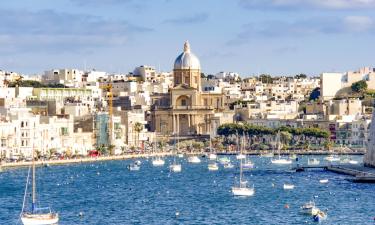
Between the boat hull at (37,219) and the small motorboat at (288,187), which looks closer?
the boat hull at (37,219)

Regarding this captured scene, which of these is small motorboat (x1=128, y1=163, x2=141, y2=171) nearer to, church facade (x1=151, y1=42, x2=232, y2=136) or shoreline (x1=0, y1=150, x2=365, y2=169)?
shoreline (x1=0, y1=150, x2=365, y2=169)

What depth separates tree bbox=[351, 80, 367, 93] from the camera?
168 metres

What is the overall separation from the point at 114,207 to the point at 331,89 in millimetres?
108263

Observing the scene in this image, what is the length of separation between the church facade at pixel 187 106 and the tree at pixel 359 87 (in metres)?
24.1

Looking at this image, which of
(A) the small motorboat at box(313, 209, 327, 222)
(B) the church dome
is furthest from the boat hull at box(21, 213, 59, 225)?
(B) the church dome

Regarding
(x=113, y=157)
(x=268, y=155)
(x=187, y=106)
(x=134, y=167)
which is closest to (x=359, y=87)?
(x=187, y=106)

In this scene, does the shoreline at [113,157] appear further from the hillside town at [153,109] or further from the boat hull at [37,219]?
the boat hull at [37,219]

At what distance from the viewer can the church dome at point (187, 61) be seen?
488ft

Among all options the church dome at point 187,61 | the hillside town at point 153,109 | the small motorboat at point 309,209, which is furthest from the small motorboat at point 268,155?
the small motorboat at point 309,209

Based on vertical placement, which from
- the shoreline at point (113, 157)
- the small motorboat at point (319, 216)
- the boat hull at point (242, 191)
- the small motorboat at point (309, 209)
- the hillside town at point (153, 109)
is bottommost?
the small motorboat at point (319, 216)

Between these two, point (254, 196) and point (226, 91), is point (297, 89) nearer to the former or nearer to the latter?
point (226, 91)

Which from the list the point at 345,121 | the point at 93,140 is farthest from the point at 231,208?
the point at 345,121

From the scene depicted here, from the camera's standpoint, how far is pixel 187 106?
145m

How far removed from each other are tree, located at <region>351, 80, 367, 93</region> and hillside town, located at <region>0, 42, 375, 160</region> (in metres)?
0.18
